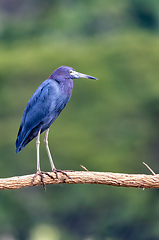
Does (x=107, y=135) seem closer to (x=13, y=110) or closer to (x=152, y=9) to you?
(x=13, y=110)

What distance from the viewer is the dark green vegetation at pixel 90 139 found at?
10.9 m

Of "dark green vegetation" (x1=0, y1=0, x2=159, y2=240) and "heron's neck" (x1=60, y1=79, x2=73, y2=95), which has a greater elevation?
"heron's neck" (x1=60, y1=79, x2=73, y2=95)

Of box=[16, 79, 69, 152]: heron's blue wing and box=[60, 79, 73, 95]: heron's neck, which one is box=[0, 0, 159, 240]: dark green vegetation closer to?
box=[16, 79, 69, 152]: heron's blue wing

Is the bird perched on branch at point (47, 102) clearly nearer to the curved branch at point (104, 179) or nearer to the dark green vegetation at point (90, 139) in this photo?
the curved branch at point (104, 179)

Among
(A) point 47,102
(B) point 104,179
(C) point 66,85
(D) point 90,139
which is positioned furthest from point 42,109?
(D) point 90,139

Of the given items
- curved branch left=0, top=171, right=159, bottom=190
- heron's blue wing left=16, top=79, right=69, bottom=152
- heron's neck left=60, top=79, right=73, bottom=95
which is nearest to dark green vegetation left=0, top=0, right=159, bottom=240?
heron's blue wing left=16, top=79, right=69, bottom=152

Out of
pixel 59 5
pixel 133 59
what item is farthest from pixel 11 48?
pixel 59 5

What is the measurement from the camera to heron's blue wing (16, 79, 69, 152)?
4.08 m

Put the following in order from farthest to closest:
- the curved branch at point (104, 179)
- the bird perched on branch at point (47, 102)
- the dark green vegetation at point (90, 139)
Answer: the dark green vegetation at point (90, 139), the bird perched on branch at point (47, 102), the curved branch at point (104, 179)

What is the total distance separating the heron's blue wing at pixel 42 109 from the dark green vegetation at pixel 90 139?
599 centimetres

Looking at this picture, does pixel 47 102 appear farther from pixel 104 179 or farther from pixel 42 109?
pixel 104 179

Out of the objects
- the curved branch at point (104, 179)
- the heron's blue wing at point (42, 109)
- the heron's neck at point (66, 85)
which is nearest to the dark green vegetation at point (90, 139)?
the heron's blue wing at point (42, 109)

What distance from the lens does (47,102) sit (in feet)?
13.5

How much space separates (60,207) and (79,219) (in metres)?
0.96
